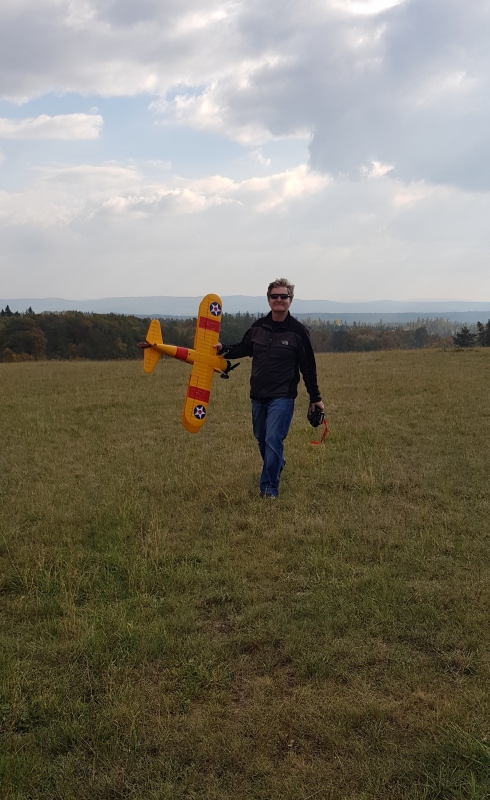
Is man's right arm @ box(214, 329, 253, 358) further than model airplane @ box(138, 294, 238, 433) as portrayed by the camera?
No

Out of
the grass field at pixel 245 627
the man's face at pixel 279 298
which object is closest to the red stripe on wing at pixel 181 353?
the man's face at pixel 279 298

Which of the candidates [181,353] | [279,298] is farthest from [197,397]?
[279,298]

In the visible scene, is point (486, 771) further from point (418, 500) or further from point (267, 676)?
point (418, 500)

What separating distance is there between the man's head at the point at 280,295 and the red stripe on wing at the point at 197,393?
1482 millimetres

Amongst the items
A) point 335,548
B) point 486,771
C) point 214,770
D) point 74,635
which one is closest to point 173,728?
point 214,770

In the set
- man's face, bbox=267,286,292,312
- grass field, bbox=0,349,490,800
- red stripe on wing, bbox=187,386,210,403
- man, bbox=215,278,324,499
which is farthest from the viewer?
red stripe on wing, bbox=187,386,210,403

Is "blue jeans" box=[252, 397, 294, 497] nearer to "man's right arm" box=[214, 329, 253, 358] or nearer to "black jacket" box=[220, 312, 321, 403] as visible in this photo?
"black jacket" box=[220, 312, 321, 403]

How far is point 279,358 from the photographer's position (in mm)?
6715

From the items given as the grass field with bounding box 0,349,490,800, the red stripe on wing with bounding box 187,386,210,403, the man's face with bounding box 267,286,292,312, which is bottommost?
the grass field with bounding box 0,349,490,800

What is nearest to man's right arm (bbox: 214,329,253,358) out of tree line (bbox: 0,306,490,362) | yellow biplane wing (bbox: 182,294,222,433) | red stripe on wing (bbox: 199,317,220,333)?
yellow biplane wing (bbox: 182,294,222,433)

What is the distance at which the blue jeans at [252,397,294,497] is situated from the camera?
6.71 meters

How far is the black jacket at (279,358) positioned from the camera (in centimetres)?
671

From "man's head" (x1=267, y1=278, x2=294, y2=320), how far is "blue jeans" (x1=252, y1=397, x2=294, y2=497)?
110 centimetres

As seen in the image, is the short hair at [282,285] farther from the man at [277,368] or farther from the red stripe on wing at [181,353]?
the red stripe on wing at [181,353]
